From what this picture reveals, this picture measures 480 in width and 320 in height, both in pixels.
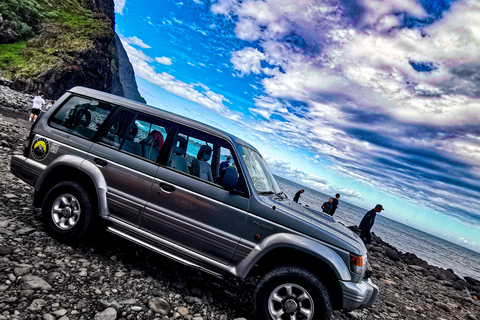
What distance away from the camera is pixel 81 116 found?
3865mm

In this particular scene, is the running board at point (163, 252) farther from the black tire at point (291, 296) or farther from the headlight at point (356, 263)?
the headlight at point (356, 263)

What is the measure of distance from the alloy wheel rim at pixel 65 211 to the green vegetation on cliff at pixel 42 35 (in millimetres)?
44358

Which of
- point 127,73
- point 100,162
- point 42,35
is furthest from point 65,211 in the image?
point 127,73

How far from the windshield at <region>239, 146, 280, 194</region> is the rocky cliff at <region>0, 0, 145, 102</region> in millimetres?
43000

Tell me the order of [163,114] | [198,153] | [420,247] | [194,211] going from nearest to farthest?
[194,211], [163,114], [198,153], [420,247]

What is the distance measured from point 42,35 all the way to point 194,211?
191ft

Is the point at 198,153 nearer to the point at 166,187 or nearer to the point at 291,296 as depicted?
the point at 166,187

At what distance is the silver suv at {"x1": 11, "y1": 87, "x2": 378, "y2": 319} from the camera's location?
2.91 meters

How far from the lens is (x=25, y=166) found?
3822 millimetres

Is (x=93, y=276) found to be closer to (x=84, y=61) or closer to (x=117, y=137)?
(x=117, y=137)

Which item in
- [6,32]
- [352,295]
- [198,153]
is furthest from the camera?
[6,32]

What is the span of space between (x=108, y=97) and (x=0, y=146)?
19.4ft

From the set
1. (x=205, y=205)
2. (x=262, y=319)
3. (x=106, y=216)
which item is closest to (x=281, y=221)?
(x=205, y=205)

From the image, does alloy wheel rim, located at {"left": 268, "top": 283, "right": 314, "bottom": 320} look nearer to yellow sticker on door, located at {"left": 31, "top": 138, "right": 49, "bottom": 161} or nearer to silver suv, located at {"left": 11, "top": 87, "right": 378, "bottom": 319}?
silver suv, located at {"left": 11, "top": 87, "right": 378, "bottom": 319}
